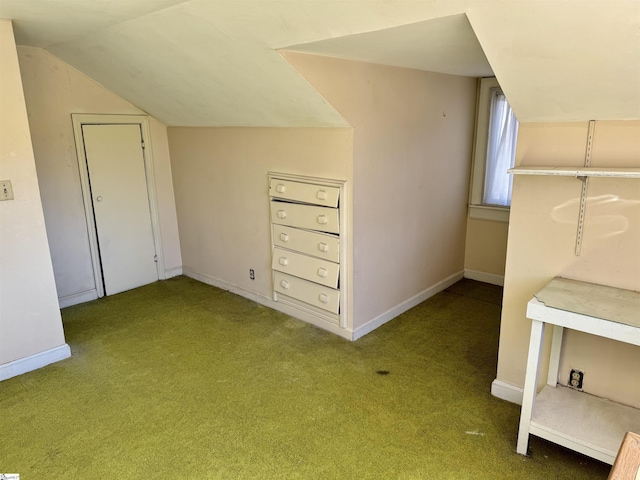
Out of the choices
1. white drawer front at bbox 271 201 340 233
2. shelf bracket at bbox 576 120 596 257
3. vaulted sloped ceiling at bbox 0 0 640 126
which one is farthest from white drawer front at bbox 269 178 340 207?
shelf bracket at bbox 576 120 596 257

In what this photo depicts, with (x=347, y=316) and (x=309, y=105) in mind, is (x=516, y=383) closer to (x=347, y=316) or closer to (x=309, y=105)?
(x=347, y=316)

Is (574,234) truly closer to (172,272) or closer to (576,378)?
(576,378)

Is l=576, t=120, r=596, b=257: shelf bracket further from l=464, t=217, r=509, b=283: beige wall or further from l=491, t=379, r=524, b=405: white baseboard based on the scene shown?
l=464, t=217, r=509, b=283: beige wall

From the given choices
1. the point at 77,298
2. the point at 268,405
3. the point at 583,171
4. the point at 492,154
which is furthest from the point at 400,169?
the point at 77,298

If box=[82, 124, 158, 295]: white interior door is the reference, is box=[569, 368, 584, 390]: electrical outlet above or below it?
below

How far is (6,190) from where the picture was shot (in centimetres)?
266

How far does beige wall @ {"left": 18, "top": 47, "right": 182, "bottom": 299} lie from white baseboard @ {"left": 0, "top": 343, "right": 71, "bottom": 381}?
42.6 inches

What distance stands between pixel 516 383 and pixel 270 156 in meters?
2.39

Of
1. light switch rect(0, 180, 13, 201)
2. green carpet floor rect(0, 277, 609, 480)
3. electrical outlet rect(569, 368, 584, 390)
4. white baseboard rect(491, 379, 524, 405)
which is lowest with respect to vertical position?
green carpet floor rect(0, 277, 609, 480)

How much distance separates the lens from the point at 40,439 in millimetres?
2271

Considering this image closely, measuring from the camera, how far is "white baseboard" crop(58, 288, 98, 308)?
3.96 metres

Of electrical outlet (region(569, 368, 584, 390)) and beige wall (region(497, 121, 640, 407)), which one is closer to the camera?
beige wall (region(497, 121, 640, 407))

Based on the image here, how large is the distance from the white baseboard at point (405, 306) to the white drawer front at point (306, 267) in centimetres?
43

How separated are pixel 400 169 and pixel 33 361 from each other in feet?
9.68
